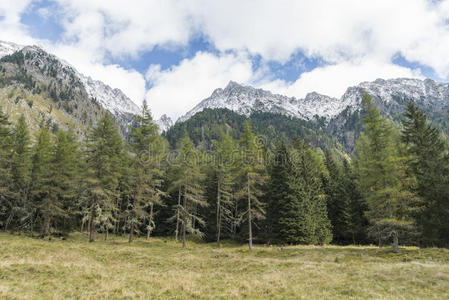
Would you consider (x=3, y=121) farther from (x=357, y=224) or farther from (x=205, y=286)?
(x=357, y=224)

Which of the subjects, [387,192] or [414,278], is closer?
[414,278]

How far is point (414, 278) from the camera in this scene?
11.8 metres

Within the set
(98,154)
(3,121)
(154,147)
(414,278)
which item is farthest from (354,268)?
(3,121)

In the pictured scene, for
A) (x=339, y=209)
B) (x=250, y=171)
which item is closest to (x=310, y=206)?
(x=339, y=209)

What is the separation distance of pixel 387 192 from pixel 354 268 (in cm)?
1099

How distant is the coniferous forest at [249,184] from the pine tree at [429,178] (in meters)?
0.09

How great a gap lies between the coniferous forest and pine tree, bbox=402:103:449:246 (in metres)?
0.09

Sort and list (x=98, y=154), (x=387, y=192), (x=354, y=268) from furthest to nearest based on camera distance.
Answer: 1. (x=98, y=154)
2. (x=387, y=192)
3. (x=354, y=268)

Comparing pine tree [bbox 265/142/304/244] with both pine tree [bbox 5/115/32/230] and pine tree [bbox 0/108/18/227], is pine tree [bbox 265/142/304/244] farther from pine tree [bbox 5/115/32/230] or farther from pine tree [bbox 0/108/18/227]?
pine tree [bbox 5/115/32/230]

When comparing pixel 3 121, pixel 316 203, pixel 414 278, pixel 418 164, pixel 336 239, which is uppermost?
pixel 3 121

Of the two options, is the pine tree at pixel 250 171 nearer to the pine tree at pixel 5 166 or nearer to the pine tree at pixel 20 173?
the pine tree at pixel 5 166

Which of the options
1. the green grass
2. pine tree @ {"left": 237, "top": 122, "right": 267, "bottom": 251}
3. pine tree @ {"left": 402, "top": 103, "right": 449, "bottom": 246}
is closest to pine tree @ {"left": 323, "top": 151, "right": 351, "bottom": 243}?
pine tree @ {"left": 402, "top": 103, "right": 449, "bottom": 246}

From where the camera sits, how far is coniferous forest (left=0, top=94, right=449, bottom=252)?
78.9 ft

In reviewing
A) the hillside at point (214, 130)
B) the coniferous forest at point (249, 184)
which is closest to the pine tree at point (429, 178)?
the coniferous forest at point (249, 184)
